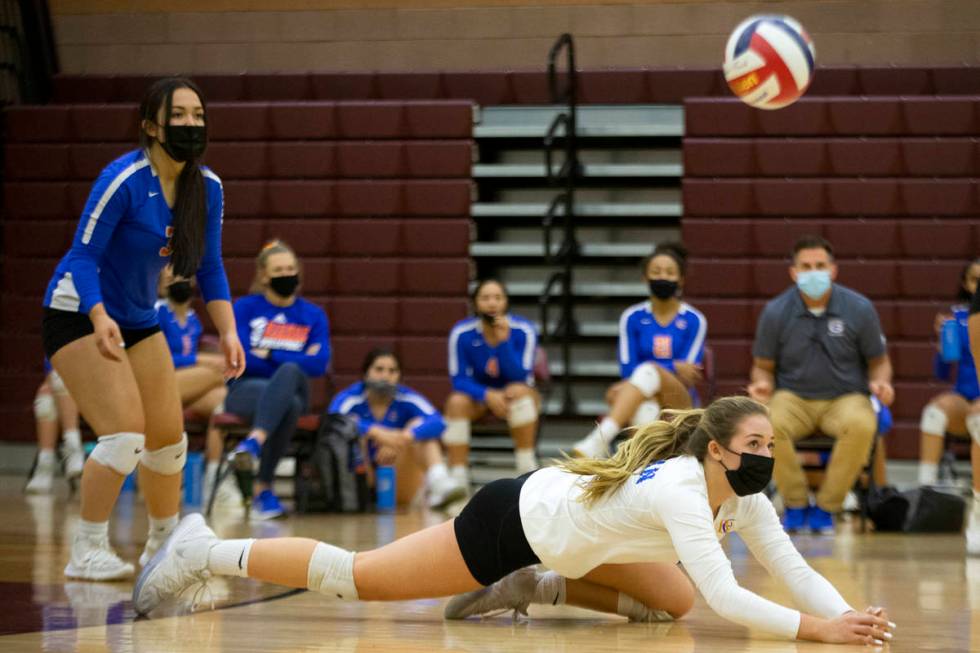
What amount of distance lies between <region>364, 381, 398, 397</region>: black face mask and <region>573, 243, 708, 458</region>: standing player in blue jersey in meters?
1.07

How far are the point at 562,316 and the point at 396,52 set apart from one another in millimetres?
2504

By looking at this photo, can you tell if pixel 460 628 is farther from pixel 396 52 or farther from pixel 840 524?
pixel 396 52

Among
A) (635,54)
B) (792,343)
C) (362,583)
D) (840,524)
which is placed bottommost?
(840,524)

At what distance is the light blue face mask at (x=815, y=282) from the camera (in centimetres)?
657

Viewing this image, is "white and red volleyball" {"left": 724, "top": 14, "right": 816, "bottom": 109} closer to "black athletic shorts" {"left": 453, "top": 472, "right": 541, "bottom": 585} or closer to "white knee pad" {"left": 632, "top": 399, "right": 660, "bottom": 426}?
"white knee pad" {"left": 632, "top": 399, "right": 660, "bottom": 426}

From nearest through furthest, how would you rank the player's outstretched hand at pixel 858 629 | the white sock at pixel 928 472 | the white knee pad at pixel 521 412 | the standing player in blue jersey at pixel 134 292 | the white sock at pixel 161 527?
the player's outstretched hand at pixel 858 629 → the standing player in blue jersey at pixel 134 292 → the white sock at pixel 161 527 → the white knee pad at pixel 521 412 → the white sock at pixel 928 472

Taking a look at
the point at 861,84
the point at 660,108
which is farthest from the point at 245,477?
the point at 861,84

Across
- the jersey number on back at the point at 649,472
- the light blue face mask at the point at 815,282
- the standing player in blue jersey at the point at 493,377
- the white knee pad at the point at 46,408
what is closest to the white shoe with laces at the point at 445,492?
the standing player in blue jersey at the point at 493,377

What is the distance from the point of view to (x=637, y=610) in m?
3.72

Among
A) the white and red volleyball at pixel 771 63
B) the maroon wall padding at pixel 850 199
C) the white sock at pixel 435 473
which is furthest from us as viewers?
the maroon wall padding at pixel 850 199

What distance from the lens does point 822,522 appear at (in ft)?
21.2

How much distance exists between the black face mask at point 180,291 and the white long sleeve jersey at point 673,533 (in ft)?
15.3

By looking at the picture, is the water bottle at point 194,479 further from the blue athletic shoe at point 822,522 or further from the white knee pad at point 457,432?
the blue athletic shoe at point 822,522

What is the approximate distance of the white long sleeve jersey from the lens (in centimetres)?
317
